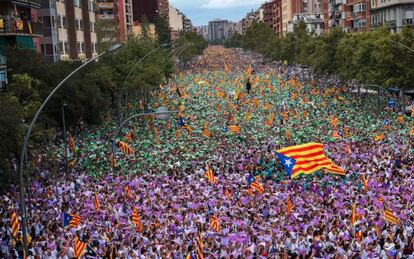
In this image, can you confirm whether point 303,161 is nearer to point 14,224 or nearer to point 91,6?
point 14,224

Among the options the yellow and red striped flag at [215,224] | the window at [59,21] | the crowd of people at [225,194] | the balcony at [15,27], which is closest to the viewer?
A: the crowd of people at [225,194]

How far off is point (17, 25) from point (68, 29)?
21.1 metres

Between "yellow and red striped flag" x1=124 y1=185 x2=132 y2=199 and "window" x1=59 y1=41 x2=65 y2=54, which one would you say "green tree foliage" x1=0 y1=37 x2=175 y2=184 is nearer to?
"window" x1=59 y1=41 x2=65 y2=54

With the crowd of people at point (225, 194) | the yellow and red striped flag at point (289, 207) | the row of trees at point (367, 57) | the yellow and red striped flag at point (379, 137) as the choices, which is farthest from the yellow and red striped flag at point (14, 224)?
the yellow and red striped flag at point (379, 137)

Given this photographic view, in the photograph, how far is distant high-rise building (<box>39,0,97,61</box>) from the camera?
5041 centimetres

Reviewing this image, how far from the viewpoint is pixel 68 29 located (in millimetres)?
56312

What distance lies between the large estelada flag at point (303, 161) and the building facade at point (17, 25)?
16.3m

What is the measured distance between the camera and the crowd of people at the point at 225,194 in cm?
1769

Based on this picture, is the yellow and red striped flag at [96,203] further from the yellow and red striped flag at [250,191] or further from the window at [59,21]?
the window at [59,21]

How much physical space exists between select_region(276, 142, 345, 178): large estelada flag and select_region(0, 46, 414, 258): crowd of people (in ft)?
1.56

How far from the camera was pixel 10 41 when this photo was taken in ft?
117

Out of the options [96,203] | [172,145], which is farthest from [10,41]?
[96,203]

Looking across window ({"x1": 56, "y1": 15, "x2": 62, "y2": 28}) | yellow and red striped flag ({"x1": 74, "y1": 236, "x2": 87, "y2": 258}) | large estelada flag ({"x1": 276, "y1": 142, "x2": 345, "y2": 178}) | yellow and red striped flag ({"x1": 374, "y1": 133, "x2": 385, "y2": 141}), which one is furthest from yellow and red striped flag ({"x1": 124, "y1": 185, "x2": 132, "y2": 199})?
window ({"x1": 56, "y1": 15, "x2": 62, "y2": 28})

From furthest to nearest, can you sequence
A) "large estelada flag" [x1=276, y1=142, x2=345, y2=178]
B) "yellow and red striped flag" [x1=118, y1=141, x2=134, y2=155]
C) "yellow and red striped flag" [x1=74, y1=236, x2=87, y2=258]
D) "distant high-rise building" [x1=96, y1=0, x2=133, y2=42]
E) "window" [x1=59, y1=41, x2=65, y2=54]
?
"distant high-rise building" [x1=96, y1=0, x2=133, y2=42]
"window" [x1=59, y1=41, x2=65, y2=54]
"yellow and red striped flag" [x1=118, y1=141, x2=134, y2=155]
"large estelada flag" [x1=276, y1=142, x2=345, y2=178]
"yellow and red striped flag" [x1=74, y1=236, x2=87, y2=258]
